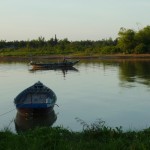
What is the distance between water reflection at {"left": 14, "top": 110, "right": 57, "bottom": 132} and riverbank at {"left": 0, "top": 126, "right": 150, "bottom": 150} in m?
6.95

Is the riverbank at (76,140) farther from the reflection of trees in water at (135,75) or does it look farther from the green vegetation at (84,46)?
the green vegetation at (84,46)

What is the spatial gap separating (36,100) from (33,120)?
273 cm

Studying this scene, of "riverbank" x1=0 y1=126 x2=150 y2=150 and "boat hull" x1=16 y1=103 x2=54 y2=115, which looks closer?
"riverbank" x1=0 y1=126 x2=150 y2=150

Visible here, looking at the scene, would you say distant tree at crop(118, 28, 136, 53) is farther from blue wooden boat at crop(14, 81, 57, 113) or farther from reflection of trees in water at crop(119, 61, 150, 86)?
blue wooden boat at crop(14, 81, 57, 113)

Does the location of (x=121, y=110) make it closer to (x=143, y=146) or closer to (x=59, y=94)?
(x=59, y=94)

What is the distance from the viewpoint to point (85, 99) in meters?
23.6

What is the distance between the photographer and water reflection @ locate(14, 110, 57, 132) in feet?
53.7

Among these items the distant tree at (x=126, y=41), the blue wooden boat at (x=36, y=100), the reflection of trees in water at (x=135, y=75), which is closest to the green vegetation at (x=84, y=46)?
the distant tree at (x=126, y=41)

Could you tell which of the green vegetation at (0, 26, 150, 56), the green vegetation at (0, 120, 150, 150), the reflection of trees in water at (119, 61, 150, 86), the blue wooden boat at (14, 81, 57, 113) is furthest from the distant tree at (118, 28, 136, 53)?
the green vegetation at (0, 120, 150, 150)

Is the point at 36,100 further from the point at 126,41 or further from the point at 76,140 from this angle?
the point at 126,41

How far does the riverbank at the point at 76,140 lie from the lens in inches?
311

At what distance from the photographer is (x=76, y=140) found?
Answer: 8852mm

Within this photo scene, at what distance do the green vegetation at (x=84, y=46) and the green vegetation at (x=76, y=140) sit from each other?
248 ft

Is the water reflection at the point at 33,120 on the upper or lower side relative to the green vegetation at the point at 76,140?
lower
